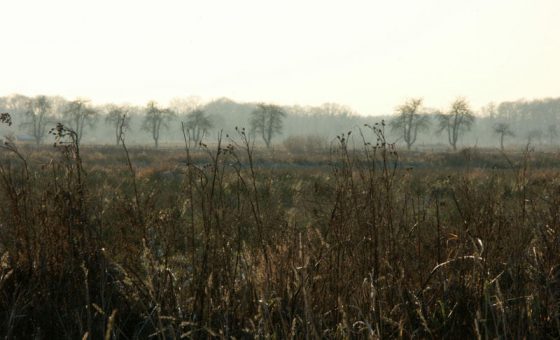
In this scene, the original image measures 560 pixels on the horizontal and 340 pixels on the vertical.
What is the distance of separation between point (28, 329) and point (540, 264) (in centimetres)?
326

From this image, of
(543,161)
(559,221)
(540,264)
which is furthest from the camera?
(543,161)

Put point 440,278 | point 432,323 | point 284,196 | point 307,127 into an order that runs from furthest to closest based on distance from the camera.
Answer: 1. point 307,127
2. point 284,196
3. point 440,278
4. point 432,323

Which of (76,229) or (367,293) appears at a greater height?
(76,229)

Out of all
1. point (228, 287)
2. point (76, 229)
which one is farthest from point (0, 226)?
point (228, 287)

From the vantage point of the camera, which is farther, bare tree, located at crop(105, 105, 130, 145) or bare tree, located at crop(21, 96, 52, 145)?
bare tree, located at crop(21, 96, 52, 145)

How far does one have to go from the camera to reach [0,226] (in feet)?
11.2

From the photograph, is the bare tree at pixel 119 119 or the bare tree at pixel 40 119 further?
the bare tree at pixel 40 119

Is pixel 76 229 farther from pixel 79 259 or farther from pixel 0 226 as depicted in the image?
pixel 0 226

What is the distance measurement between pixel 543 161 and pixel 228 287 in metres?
27.9

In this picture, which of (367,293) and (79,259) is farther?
(79,259)

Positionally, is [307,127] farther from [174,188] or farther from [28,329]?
[28,329]

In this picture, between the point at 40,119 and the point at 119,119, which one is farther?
the point at 40,119

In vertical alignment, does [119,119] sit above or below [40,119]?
below

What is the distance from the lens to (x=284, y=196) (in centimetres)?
1083
